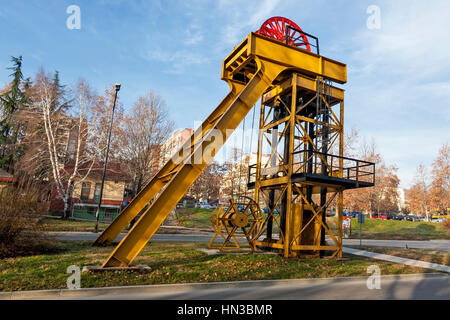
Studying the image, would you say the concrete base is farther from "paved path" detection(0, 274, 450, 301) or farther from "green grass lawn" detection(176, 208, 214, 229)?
"green grass lawn" detection(176, 208, 214, 229)

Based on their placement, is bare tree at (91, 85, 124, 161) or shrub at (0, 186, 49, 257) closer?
shrub at (0, 186, 49, 257)

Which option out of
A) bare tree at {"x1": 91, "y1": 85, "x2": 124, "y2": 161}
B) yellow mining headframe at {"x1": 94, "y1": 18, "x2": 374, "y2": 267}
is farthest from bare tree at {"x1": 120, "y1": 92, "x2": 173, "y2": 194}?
yellow mining headframe at {"x1": 94, "y1": 18, "x2": 374, "y2": 267}

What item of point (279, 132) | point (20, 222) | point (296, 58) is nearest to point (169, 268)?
point (20, 222)

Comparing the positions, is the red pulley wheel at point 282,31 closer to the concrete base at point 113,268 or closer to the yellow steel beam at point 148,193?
the yellow steel beam at point 148,193

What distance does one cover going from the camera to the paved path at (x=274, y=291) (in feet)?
20.4

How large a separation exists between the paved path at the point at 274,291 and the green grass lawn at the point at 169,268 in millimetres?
305

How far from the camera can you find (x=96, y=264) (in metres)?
8.02

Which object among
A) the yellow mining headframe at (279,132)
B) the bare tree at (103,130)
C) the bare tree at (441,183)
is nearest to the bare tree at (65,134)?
the bare tree at (103,130)

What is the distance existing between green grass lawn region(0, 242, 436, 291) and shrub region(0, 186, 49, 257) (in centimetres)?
65

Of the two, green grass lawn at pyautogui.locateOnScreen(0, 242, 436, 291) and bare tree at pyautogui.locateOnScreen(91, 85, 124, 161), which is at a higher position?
bare tree at pyautogui.locateOnScreen(91, 85, 124, 161)

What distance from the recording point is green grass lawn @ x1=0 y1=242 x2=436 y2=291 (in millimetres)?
6716

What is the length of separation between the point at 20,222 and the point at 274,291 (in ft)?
25.4
